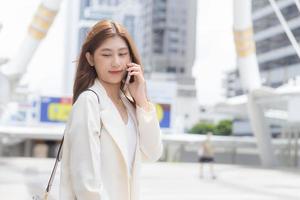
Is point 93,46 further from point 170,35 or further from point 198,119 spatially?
point 170,35

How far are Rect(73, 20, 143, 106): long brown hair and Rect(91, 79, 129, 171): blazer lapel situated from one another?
71 millimetres

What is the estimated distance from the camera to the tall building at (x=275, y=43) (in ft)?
226

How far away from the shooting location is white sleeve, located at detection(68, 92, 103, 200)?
7.24ft

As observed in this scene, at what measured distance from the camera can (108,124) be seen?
7.67ft

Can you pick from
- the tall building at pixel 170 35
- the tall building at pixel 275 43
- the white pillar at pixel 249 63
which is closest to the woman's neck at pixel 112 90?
the white pillar at pixel 249 63

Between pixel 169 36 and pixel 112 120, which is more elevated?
pixel 169 36

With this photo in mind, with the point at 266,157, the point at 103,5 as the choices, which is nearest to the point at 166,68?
the point at 103,5

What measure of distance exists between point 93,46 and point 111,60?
3.5 inches

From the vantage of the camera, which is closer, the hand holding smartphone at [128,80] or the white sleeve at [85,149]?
the white sleeve at [85,149]

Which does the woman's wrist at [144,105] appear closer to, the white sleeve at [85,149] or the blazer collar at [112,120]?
the blazer collar at [112,120]

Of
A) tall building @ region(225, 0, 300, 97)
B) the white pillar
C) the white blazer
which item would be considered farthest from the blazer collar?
tall building @ region(225, 0, 300, 97)

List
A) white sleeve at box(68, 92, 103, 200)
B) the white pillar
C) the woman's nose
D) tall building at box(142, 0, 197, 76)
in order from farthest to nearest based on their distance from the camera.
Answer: tall building at box(142, 0, 197, 76), the white pillar, the woman's nose, white sleeve at box(68, 92, 103, 200)

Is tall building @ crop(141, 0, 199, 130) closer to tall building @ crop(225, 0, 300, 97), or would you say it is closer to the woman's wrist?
tall building @ crop(225, 0, 300, 97)

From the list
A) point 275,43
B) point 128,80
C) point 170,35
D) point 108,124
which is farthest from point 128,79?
point 170,35
